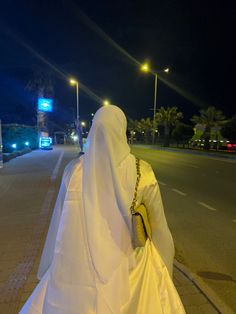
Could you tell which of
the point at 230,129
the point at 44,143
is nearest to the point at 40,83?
the point at 44,143

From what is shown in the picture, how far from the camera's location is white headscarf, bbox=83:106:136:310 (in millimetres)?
1822

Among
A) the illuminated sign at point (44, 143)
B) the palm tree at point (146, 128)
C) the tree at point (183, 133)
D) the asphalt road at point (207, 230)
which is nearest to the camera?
the asphalt road at point (207, 230)

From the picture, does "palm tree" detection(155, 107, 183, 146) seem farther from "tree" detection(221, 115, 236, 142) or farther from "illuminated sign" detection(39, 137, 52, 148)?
"illuminated sign" detection(39, 137, 52, 148)

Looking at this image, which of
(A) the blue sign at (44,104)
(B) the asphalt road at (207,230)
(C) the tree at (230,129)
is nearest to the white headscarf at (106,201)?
(B) the asphalt road at (207,230)

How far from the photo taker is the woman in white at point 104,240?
1.80m

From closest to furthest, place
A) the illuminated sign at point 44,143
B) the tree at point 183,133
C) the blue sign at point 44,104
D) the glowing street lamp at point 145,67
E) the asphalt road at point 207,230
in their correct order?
1. the asphalt road at point 207,230
2. the glowing street lamp at point 145,67
3. the illuminated sign at point 44,143
4. the blue sign at point 44,104
5. the tree at point 183,133

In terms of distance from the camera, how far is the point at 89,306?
1.79 meters

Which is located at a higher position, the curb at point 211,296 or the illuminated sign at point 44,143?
the curb at point 211,296

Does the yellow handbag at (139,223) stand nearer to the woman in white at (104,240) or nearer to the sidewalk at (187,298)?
the woman in white at (104,240)

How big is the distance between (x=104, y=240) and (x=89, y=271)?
203mm

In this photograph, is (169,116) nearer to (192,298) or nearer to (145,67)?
(145,67)

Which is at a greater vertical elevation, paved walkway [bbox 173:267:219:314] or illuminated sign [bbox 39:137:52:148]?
paved walkway [bbox 173:267:219:314]

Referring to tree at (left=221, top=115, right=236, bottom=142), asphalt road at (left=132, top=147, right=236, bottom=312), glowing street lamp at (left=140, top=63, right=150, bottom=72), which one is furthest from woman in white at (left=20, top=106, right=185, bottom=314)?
glowing street lamp at (left=140, top=63, right=150, bottom=72)

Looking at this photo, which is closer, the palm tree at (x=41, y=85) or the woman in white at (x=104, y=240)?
the woman in white at (x=104, y=240)
